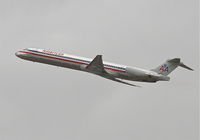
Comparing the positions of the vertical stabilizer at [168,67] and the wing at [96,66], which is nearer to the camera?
the wing at [96,66]

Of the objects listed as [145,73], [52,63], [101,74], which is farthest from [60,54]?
[145,73]

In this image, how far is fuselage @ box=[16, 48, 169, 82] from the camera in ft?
242

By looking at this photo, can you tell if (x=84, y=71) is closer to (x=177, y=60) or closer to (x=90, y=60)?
(x=90, y=60)

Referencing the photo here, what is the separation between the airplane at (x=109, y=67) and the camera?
→ 73.9 m

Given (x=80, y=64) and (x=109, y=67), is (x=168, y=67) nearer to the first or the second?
(x=109, y=67)

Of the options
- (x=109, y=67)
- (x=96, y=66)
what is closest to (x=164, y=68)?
(x=109, y=67)

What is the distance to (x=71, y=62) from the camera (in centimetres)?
7994

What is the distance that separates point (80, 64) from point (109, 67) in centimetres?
530

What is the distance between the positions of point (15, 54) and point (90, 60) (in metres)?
17.9

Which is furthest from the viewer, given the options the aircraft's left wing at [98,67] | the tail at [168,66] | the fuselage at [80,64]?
the tail at [168,66]

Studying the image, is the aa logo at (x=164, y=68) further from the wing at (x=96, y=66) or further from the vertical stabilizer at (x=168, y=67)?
the wing at (x=96, y=66)

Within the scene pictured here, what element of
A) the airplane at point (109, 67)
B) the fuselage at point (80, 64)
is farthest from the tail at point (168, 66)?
the fuselage at point (80, 64)

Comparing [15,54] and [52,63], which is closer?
[52,63]

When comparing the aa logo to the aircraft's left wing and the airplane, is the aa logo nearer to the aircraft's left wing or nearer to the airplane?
the airplane
